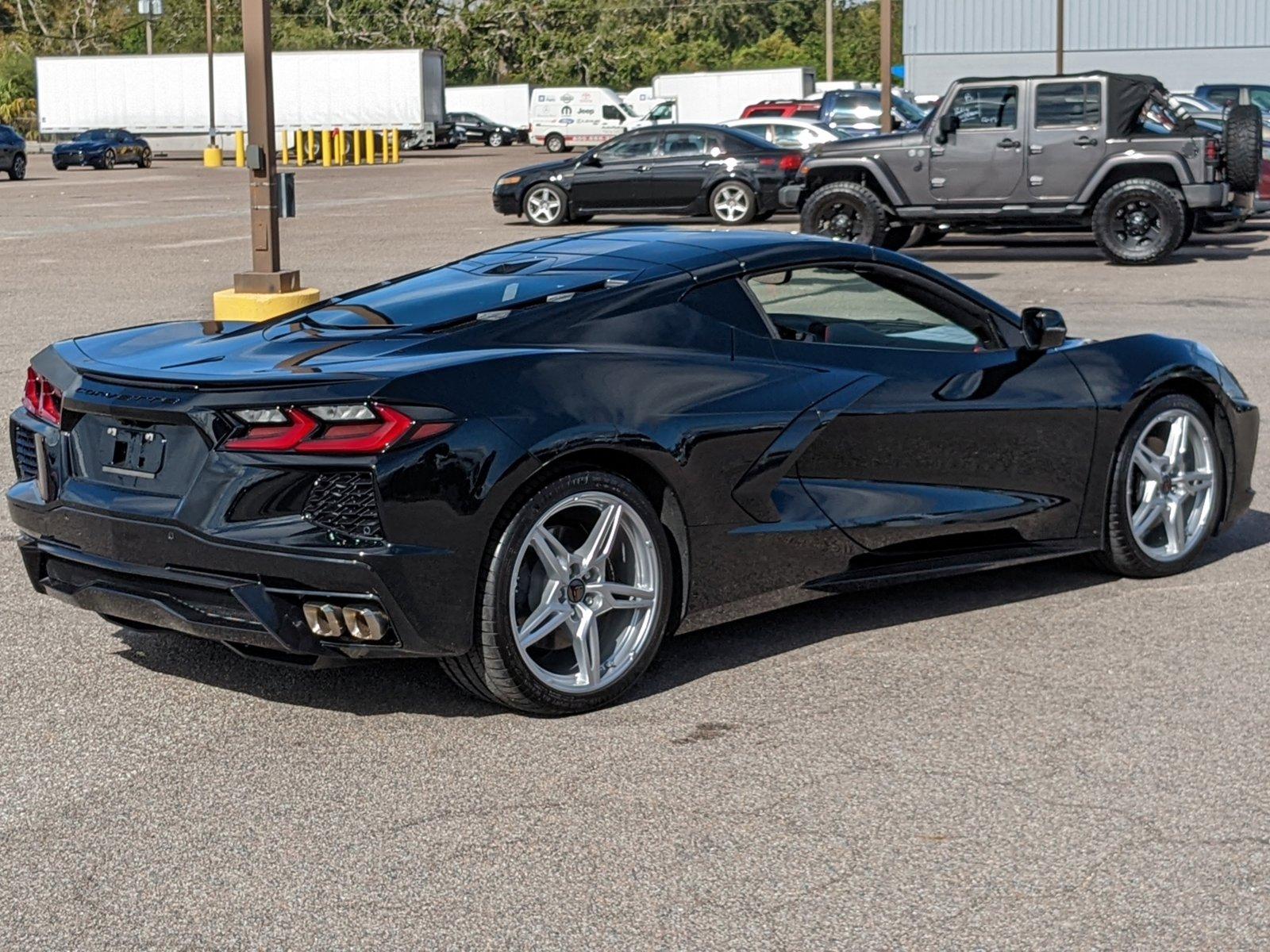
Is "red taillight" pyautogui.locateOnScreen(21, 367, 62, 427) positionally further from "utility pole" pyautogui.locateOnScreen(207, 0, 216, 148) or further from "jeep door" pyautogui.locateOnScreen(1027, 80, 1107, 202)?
"utility pole" pyautogui.locateOnScreen(207, 0, 216, 148)

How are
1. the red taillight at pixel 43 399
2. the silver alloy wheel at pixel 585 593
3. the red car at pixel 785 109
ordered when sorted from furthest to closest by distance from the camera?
the red car at pixel 785 109 < the red taillight at pixel 43 399 < the silver alloy wheel at pixel 585 593

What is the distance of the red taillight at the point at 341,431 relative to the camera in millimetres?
4660

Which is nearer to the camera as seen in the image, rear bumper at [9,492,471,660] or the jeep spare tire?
rear bumper at [9,492,471,660]

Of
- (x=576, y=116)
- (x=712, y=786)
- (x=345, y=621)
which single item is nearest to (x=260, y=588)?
(x=345, y=621)

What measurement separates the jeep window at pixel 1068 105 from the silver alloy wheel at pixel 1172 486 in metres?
13.7

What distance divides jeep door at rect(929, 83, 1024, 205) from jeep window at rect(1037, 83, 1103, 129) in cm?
28

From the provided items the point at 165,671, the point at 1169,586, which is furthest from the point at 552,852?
the point at 1169,586

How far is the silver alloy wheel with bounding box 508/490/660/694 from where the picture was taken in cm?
502

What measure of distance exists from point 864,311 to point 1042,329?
0.62 metres

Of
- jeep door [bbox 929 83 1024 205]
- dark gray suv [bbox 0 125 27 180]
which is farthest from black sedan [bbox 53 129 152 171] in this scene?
jeep door [bbox 929 83 1024 205]

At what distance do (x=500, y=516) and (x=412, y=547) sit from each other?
28 cm

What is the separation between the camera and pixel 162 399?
4879 mm

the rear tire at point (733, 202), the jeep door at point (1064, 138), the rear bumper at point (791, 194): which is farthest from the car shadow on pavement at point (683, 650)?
the rear tire at point (733, 202)

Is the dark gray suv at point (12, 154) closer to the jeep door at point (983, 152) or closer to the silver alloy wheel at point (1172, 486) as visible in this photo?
the jeep door at point (983, 152)
